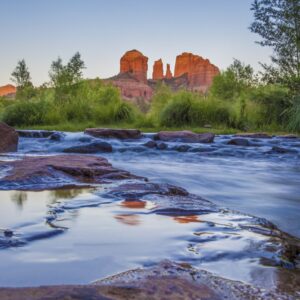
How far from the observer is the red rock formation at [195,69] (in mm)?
147875

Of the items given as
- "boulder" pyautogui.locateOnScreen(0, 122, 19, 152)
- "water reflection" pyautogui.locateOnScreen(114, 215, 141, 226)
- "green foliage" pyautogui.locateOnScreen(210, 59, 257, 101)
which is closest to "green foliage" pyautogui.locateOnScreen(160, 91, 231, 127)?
"boulder" pyautogui.locateOnScreen(0, 122, 19, 152)

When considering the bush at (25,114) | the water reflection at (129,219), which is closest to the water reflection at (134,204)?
the water reflection at (129,219)

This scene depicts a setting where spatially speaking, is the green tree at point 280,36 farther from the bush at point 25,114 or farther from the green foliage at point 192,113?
the bush at point 25,114

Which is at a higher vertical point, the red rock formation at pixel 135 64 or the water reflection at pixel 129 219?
the red rock formation at pixel 135 64

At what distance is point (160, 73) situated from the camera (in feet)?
518

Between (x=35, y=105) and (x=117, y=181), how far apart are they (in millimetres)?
16629

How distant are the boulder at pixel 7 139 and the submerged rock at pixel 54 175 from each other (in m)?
2.98

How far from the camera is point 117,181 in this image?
3.12 meters

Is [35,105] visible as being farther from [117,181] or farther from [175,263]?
[175,263]

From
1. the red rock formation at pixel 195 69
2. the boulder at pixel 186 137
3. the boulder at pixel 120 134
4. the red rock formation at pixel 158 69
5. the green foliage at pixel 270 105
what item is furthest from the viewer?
the red rock formation at pixel 158 69

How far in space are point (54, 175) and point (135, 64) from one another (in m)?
148

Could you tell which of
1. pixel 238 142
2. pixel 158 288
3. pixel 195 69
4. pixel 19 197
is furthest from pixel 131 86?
pixel 158 288

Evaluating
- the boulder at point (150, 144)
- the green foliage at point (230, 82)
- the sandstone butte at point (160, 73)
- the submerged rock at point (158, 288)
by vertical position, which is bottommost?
the boulder at point (150, 144)

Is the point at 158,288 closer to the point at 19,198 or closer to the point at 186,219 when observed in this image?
the point at 186,219
